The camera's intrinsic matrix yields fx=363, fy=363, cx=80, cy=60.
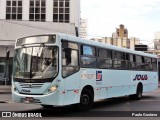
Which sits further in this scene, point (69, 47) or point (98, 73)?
point (98, 73)

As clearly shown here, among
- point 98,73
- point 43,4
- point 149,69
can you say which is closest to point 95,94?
point 98,73

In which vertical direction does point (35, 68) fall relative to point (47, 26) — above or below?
below

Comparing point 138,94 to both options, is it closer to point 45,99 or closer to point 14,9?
point 45,99

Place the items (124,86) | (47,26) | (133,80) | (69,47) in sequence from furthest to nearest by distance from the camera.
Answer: (47,26) → (133,80) → (124,86) → (69,47)

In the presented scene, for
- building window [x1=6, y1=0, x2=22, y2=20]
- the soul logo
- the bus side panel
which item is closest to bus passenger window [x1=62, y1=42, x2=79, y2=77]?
the bus side panel

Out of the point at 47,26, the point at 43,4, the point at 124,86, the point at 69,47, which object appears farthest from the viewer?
the point at 43,4

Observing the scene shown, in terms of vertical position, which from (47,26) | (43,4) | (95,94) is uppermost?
(43,4)

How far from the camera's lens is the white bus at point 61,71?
12883mm

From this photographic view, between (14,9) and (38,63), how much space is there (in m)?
37.2

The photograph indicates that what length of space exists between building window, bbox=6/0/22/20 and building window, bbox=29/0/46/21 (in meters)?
1.48

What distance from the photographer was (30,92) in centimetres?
1308

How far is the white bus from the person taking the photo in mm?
12883

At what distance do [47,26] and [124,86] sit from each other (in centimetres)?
2027

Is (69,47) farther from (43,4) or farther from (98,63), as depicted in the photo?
(43,4)
